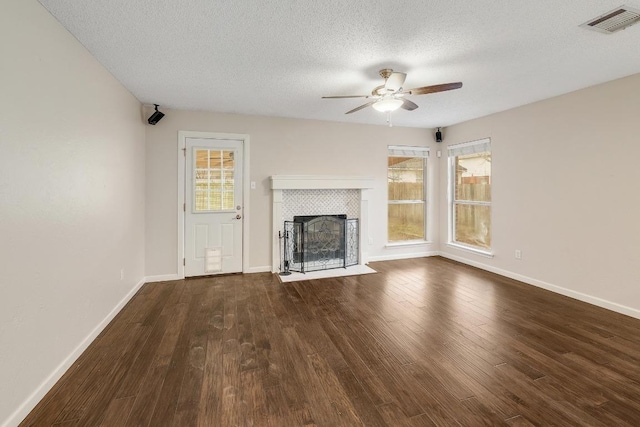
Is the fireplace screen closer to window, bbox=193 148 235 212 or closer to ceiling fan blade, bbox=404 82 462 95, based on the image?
window, bbox=193 148 235 212

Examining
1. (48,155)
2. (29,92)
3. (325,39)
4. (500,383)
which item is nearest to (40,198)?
(48,155)

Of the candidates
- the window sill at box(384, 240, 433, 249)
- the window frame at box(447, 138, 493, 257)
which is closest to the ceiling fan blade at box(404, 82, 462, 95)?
the window frame at box(447, 138, 493, 257)

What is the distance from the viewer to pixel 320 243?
15.7ft

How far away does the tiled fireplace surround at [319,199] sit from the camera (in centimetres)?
453

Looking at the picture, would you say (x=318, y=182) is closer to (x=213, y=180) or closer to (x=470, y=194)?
(x=213, y=180)

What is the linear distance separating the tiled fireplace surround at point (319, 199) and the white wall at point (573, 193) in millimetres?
2016

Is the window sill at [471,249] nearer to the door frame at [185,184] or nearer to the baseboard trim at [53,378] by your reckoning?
the door frame at [185,184]

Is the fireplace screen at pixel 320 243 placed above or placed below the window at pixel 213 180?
below

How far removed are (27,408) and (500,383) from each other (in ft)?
9.28

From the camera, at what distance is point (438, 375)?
1.98 m

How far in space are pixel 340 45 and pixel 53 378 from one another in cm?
312

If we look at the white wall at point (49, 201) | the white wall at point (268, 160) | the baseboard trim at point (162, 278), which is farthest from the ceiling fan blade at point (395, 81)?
the baseboard trim at point (162, 278)

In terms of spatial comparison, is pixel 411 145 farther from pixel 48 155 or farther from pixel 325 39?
pixel 48 155

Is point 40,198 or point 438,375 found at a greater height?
point 40,198
